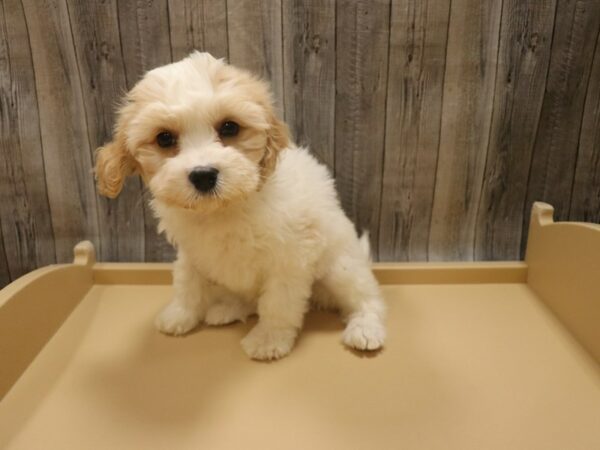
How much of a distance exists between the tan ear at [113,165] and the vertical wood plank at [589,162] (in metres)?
1.46

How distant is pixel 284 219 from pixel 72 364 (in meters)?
0.73

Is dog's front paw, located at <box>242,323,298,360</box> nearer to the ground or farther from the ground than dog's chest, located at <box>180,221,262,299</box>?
nearer to the ground

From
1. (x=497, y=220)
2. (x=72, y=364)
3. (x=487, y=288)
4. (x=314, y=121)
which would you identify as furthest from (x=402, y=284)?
(x=72, y=364)

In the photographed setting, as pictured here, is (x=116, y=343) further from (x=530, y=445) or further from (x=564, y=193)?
(x=564, y=193)

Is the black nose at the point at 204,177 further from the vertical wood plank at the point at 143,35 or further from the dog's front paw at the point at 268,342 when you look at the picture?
the vertical wood plank at the point at 143,35

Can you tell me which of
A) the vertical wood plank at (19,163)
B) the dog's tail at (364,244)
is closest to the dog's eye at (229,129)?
the dog's tail at (364,244)

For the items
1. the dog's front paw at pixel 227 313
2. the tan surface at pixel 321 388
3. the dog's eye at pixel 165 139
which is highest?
the dog's eye at pixel 165 139

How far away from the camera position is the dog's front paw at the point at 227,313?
1.57 meters

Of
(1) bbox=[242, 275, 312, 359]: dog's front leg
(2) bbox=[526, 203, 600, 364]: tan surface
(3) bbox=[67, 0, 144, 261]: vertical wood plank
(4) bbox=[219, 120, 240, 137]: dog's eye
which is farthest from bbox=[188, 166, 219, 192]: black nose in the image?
(2) bbox=[526, 203, 600, 364]: tan surface

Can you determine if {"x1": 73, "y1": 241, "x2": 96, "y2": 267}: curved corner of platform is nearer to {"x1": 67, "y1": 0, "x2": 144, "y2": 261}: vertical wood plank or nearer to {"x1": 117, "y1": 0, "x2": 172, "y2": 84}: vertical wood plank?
{"x1": 67, "y1": 0, "x2": 144, "y2": 261}: vertical wood plank

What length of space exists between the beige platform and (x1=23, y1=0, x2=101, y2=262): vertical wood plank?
16 cm

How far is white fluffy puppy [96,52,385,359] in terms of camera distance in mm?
1121

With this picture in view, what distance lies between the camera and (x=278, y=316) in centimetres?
141

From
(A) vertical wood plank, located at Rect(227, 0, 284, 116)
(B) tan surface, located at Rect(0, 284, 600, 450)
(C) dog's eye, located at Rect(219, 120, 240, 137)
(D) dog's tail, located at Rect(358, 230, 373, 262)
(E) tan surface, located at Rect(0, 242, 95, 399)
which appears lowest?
(B) tan surface, located at Rect(0, 284, 600, 450)
